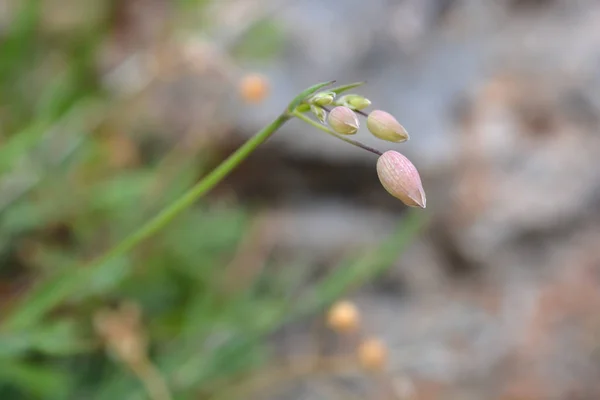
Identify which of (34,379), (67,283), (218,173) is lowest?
(34,379)

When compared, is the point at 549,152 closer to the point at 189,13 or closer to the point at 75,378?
the point at 189,13

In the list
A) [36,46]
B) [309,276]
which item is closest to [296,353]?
[309,276]

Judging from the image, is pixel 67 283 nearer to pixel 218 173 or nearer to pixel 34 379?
pixel 34 379

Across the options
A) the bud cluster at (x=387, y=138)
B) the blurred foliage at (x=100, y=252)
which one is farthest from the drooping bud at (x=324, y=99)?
the blurred foliage at (x=100, y=252)

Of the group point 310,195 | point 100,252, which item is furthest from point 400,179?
point 310,195

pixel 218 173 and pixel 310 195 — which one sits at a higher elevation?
pixel 218 173

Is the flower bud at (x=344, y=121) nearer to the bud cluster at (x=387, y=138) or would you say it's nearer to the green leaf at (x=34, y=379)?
the bud cluster at (x=387, y=138)

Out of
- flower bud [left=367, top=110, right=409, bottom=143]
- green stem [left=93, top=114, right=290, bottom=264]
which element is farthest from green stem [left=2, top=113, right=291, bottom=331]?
flower bud [left=367, top=110, right=409, bottom=143]

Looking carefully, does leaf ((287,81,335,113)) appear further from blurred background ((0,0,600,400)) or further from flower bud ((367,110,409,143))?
blurred background ((0,0,600,400))
